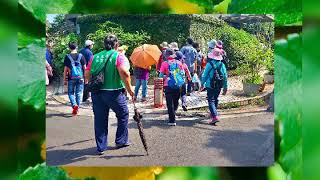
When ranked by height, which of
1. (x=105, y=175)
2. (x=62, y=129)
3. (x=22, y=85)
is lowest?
(x=105, y=175)

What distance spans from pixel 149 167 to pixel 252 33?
0.78 m

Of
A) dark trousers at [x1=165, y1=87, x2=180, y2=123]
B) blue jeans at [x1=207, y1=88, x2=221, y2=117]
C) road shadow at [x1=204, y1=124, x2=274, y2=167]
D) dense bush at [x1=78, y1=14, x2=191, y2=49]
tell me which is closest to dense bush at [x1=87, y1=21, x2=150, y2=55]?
dense bush at [x1=78, y1=14, x2=191, y2=49]

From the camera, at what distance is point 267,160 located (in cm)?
318

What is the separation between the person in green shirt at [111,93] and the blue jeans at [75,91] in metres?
0.06

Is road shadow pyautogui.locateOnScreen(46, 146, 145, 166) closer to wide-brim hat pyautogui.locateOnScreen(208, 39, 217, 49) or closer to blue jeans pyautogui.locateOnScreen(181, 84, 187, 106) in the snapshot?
blue jeans pyautogui.locateOnScreen(181, 84, 187, 106)

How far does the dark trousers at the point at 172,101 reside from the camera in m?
3.19

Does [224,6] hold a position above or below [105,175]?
above

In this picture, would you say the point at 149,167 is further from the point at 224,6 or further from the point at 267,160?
the point at 224,6

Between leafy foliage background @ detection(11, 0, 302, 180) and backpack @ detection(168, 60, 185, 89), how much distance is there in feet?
0.84

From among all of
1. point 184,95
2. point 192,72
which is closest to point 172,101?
point 184,95

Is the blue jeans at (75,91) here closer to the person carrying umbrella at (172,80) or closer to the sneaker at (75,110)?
the sneaker at (75,110)

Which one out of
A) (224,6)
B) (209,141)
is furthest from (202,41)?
(209,141)

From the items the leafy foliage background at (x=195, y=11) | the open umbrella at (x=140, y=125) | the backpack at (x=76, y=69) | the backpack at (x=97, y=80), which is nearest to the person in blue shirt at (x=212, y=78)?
the leafy foliage background at (x=195, y=11)

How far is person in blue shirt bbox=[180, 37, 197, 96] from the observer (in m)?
3.17
